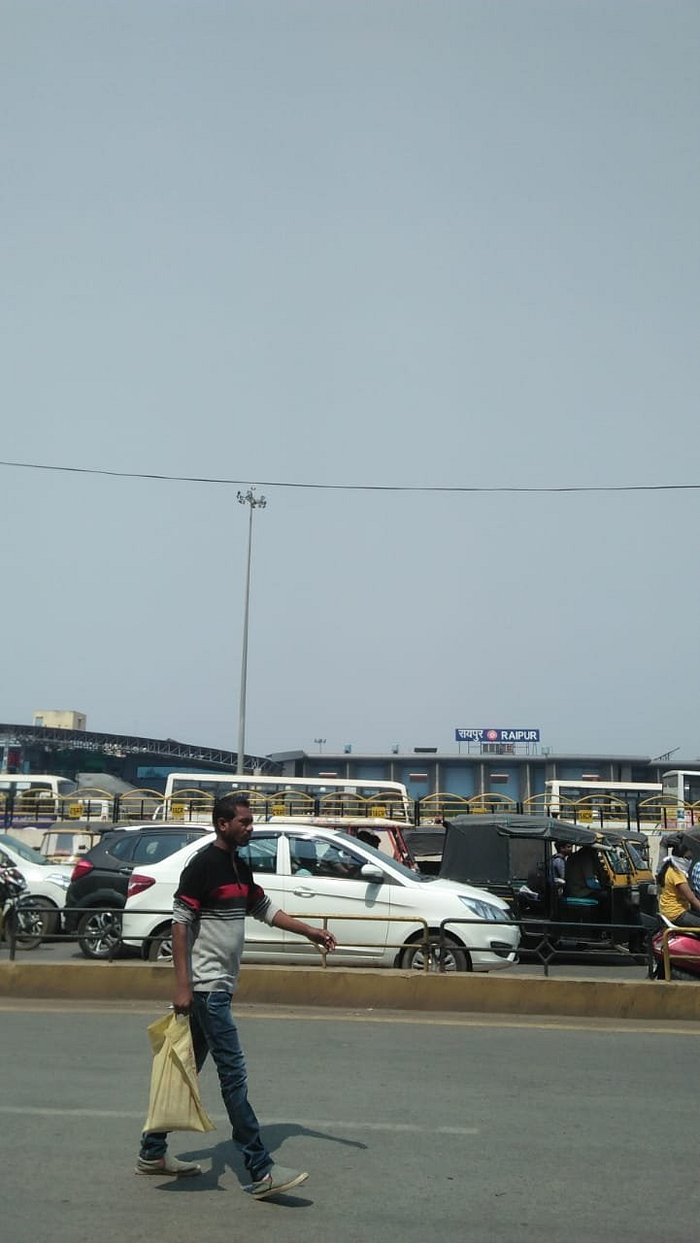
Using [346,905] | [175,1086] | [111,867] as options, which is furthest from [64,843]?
[175,1086]

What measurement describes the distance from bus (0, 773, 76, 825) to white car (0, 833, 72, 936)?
1514 centimetres

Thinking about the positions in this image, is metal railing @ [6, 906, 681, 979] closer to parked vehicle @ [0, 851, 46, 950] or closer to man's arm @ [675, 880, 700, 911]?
man's arm @ [675, 880, 700, 911]

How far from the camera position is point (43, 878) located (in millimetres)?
16875

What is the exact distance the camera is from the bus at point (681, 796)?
113 feet

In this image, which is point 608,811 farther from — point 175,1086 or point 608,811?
point 175,1086

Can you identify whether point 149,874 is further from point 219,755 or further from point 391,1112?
point 219,755

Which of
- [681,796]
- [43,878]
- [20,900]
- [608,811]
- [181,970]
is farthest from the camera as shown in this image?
[681,796]

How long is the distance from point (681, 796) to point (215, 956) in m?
38.9

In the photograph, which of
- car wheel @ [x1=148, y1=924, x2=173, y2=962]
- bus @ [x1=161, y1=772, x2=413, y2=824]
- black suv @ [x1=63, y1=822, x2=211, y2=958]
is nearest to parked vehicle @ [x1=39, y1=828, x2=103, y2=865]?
bus @ [x1=161, y1=772, x2=413, y2=824]

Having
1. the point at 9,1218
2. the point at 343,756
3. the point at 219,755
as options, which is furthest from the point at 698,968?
the point at 219,755

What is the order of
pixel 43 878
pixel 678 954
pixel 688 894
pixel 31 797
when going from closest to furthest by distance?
pixel 688 894 → pixel 678 954 → pixel 43 878 → pixel 31 797

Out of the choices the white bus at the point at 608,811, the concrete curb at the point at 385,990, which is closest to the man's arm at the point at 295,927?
the concrete curb at the point at 385,990

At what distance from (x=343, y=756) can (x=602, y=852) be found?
53883 millimetres

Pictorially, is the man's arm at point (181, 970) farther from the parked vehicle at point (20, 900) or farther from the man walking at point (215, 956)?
the parked vehicle at point (20, 900)
